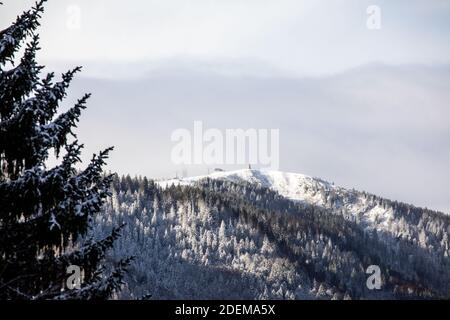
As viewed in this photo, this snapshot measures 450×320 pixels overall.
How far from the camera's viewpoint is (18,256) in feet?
49.1

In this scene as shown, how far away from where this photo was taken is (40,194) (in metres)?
14.9

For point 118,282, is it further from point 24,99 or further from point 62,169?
point 24,99

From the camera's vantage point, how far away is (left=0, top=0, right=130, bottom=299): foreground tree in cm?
1482

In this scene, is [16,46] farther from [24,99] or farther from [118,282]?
[118,282]

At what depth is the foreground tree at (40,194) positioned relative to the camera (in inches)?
583
